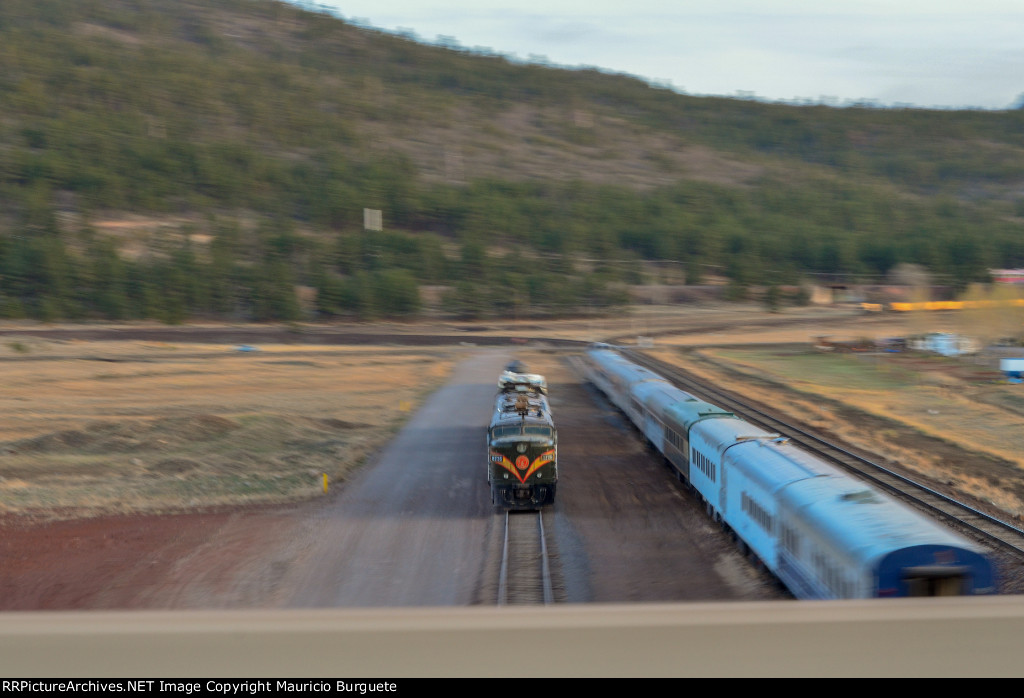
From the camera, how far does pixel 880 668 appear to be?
4371 millimetres

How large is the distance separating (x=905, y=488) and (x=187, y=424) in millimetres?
25337

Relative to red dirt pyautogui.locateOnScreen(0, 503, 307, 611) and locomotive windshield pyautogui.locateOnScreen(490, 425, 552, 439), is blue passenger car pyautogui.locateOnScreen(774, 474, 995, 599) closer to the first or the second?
locomotive windshield pyautogui.locateOnScreen(490, 425, 552, 439)

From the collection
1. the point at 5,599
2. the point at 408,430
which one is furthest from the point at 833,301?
the point at 5,599

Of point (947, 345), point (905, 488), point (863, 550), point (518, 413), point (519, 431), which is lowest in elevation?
point (947, 345)

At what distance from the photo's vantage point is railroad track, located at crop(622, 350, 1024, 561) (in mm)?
19031

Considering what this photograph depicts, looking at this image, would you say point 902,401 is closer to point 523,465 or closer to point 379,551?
point 523,465

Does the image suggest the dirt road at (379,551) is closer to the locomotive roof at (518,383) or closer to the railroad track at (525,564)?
the railroad track at (525,564)

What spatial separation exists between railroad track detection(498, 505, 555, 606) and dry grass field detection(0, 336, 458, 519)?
673 cm

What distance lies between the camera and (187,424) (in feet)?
108

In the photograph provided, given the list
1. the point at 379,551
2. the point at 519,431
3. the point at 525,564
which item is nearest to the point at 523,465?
the point at 519,431

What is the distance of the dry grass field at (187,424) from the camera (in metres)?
23.9

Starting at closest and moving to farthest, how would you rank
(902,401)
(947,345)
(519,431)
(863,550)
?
1. (863,550)
2. (519,431)
3. (902,401)
4. (947,345)

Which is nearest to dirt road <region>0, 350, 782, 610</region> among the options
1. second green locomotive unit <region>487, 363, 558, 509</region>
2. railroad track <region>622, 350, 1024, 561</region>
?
second green locomotive unit <region>487, 363, 558, 509</region>

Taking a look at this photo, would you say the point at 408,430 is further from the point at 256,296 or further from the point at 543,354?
the point at 256,296
